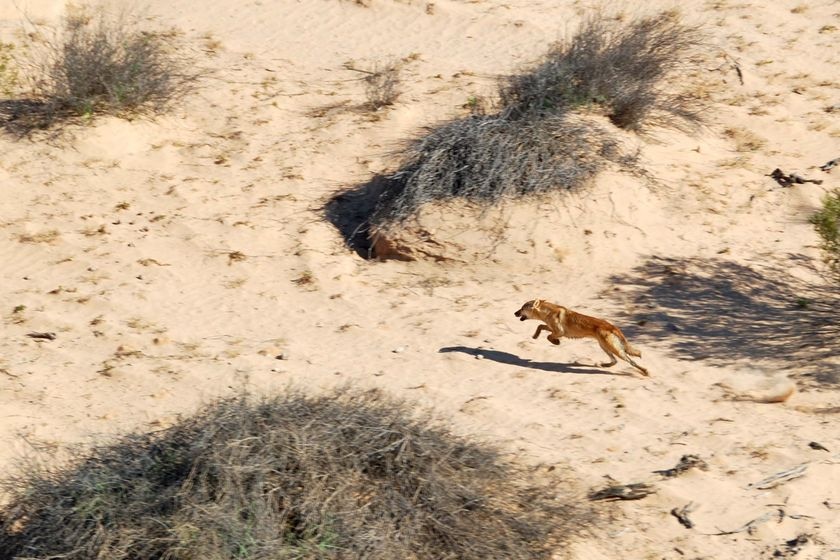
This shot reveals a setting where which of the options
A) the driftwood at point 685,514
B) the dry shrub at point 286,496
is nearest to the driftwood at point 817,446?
the driftwood at point 685,514

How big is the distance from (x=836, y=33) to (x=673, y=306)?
18.0ft

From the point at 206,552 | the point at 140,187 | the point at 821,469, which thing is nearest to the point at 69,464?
the point at 206,552

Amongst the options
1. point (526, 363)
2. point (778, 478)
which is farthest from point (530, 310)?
point (778, 478)

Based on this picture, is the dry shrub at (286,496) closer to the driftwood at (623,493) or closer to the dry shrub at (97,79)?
the driftwood at (623,493)

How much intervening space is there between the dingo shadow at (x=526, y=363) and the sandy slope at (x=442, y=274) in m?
0.02

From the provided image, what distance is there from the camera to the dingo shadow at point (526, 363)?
8742 mm

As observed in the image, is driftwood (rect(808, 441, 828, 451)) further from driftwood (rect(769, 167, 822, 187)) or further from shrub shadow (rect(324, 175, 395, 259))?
shrub shadow (rect(324, 175, 395, 259))

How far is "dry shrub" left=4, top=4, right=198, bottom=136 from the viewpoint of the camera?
12.0 meters

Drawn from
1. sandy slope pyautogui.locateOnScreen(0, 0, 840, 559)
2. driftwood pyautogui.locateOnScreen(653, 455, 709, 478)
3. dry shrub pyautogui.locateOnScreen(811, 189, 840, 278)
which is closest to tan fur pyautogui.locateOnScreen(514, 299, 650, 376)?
sandy slope pyautogui.locateOnScreen(0, 0, 840, 559)

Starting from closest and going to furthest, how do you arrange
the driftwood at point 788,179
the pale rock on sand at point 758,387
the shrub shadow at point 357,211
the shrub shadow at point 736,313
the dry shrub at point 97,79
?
the pale rock on sand at point 758,387, the shrub shadow at point 736,313, the shrub shadow at point 357,211, the driftwood at point 788,179, the dry shrub at point 97,79

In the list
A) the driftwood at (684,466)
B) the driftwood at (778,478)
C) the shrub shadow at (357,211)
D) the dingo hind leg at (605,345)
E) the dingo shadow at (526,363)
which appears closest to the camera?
the driftwood at (778,478)

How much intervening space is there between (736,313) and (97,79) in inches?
246

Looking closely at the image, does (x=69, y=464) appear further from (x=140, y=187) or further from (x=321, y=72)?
(x=321, y=72)

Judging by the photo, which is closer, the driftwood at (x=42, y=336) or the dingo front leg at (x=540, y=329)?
the dingo front leg at (x=540, y=329)
